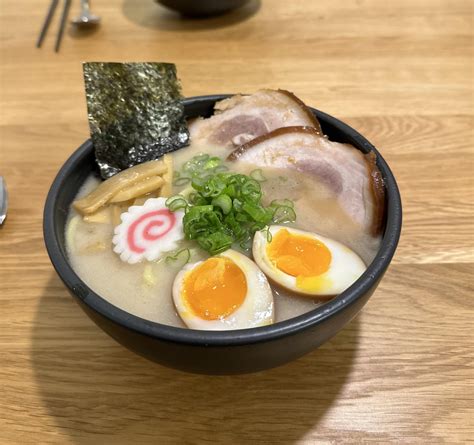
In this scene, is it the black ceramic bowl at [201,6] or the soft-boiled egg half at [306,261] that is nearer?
the soft-boiled egg half at [306,261]

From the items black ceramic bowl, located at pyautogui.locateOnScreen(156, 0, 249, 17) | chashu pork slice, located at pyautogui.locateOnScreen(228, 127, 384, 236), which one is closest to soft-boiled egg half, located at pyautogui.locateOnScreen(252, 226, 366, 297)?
chashu pork slice, located at pyautogui.locateOnScreen(228, 127, 384, 236)

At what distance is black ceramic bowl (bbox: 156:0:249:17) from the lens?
2.43 metres

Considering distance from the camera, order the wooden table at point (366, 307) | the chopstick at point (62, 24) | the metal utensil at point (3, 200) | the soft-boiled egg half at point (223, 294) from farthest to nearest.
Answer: the chopstick at point (62, 24)
the metal utensil at point (3, 200)
the wooden table at point (366, 307)
the soft-boiled egg half at point (223, 294)

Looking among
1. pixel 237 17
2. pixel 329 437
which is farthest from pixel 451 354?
pixel 237 17

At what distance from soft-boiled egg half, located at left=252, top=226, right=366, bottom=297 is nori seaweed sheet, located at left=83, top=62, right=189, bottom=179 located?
1.39 ft

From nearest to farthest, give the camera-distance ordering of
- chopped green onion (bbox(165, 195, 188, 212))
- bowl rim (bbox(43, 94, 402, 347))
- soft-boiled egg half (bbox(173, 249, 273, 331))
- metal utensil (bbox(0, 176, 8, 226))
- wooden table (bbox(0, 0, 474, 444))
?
bowl rim (bbox(43, 94, 402, 347))
soft-boiled egg half (bbox(173, 249, 273, 331))
wooden table (bbox(0, 0, 474, 444))
chopped green onion (bbox(165, 195, 188, 212))
metal utensil (bbox(0, 176, 8, 226))

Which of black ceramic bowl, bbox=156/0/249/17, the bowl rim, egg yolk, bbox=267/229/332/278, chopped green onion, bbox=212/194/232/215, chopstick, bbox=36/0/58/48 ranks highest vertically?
the bowl rim

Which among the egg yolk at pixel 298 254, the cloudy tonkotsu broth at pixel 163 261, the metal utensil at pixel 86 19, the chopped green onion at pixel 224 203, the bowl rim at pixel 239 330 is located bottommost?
the metal utensil at pixel 86 19

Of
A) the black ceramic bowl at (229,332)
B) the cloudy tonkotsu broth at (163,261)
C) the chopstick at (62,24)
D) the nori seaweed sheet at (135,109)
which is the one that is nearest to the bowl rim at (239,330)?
the black ceramic bowl at (229,332)

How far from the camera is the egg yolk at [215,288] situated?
1007mm

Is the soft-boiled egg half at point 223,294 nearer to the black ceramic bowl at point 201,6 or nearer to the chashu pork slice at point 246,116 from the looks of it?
the chashu pork slice at point 246,116

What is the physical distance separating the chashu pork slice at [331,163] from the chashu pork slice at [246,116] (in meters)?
0.07

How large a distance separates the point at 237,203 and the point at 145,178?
26 centimetres

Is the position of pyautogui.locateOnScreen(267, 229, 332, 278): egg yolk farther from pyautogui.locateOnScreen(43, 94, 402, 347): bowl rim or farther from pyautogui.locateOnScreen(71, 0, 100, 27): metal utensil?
pyautogui.locateOnScreen(71, 0, 100, 27): metal utensil
